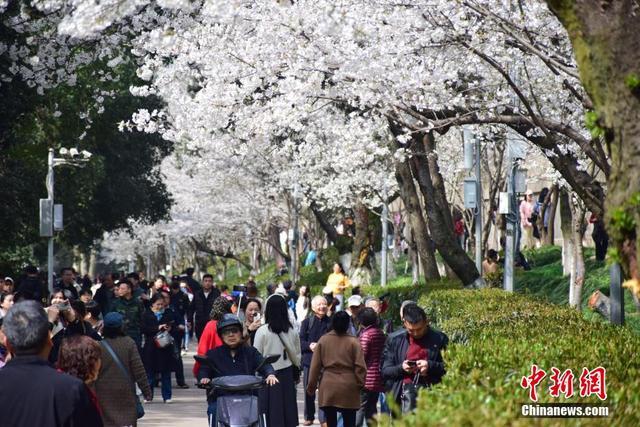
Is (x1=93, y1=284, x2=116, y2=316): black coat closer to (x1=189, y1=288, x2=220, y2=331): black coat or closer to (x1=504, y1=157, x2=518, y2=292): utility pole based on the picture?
(x1=189, y1=288, x2=220, y2=331): black coat

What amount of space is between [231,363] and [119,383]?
1384mm

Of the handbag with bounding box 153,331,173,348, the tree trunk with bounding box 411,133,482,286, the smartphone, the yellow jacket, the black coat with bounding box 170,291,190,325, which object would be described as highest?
the tree trunk with bounding box 411,133,482,286

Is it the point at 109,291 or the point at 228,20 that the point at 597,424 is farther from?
the point at 109,291

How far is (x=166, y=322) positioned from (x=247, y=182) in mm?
31917

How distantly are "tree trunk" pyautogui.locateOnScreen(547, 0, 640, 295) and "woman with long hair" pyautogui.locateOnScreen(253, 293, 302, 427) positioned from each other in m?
7.19

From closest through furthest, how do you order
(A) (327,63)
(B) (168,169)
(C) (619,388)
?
(C) (619,388), (A) (327,63), (B) (168,169)

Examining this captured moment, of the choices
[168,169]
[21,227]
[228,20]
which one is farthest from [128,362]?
[168,169]

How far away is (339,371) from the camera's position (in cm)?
1302

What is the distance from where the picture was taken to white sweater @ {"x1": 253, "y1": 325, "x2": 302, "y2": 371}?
1362 centimetres

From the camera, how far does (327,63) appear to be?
17031mm

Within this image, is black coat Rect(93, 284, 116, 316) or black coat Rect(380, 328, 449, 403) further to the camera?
black coat Rect(93, 284, 116, 316)

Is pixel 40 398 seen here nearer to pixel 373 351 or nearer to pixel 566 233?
pixel 373 351

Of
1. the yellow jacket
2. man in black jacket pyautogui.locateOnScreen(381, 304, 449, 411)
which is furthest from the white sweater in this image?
the yellow jacket

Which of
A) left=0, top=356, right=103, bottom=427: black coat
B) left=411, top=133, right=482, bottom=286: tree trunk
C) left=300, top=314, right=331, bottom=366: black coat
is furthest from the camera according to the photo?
left=411, top=133, right=482, bottom=286: tree trunk
